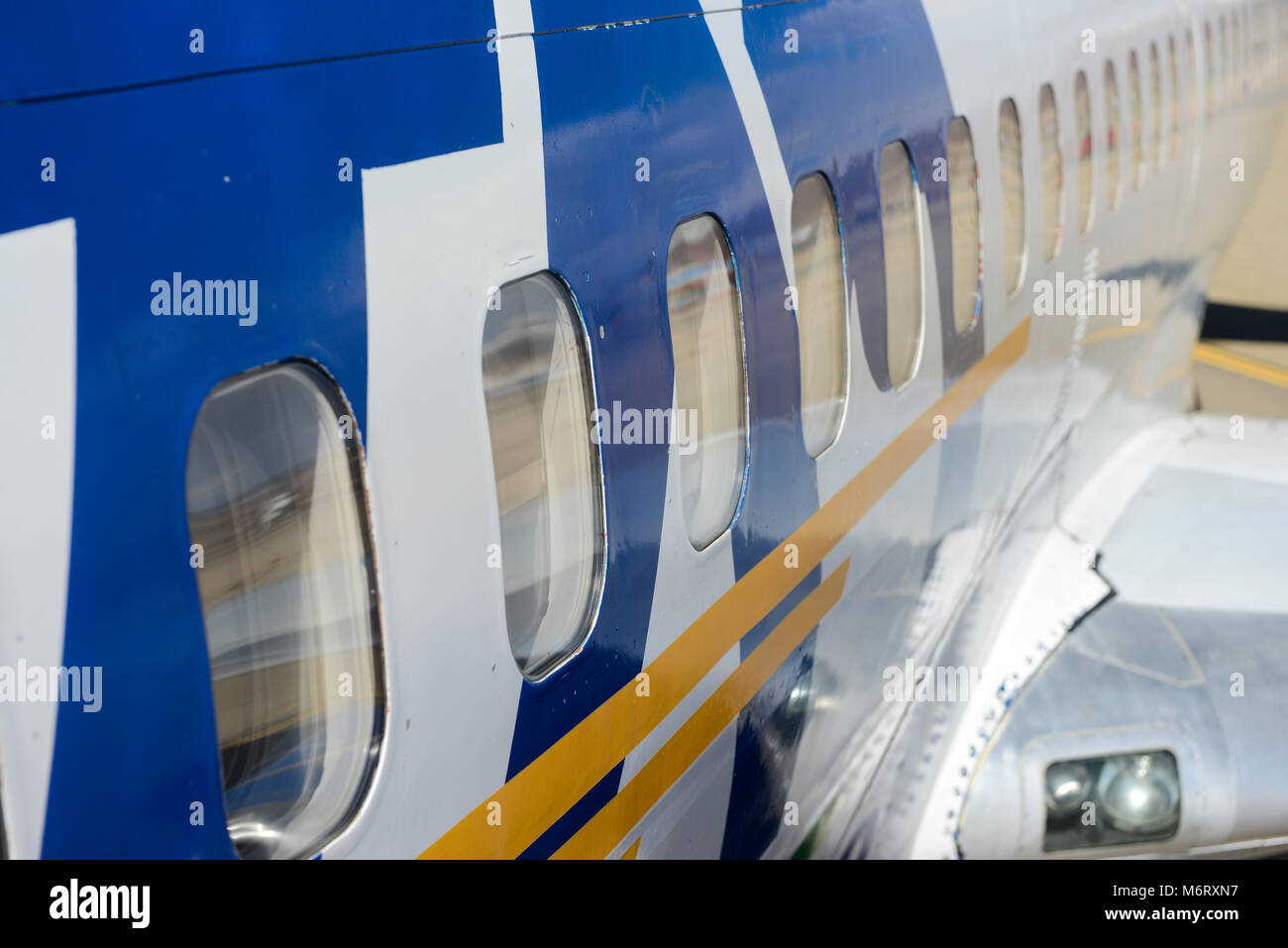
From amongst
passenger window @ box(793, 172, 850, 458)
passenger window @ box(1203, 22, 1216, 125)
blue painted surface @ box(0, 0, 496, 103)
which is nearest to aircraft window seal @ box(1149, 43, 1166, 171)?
passenger window @ box(1203, 22, 1216, 125)

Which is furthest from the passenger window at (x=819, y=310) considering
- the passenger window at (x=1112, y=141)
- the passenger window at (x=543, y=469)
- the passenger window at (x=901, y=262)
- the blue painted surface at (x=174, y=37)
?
the passenger window at (x=1112, y=141)

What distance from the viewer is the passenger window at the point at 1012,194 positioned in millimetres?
3986

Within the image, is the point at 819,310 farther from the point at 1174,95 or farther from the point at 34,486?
the point at 1174,95

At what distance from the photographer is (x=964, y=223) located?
3680 millimetres

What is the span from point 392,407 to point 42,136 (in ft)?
1.63

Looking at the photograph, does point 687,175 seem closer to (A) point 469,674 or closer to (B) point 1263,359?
(A) point 469,674

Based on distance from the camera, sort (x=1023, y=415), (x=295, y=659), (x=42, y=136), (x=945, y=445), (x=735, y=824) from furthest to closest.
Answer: (x=1023, y=415) → (x=945, y=445) → (x=735, y=824) → (x=295, y=659) → (x=42, y=136)

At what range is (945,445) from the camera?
372 cm

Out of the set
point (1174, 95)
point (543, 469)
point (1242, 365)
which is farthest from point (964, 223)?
point (1242, 365)

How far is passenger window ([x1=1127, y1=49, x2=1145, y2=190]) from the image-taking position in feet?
18.8

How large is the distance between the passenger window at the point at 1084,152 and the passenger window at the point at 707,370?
3140 mm

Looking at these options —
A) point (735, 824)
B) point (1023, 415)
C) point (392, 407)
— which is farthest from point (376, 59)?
point (1023, 415)

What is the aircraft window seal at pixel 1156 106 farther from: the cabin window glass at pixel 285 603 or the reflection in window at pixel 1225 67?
the cabin window glass at pixel 285 603

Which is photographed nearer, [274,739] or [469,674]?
[274,739]
